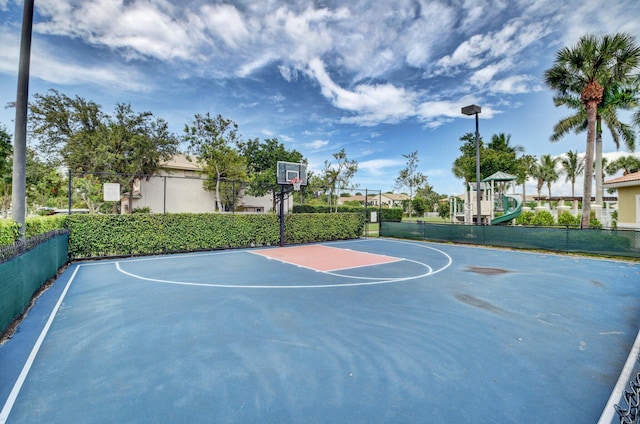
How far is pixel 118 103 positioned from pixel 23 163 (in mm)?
21187

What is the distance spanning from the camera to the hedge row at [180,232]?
36.3ft

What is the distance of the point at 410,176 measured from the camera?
132 feet

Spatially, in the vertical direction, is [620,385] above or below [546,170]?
below

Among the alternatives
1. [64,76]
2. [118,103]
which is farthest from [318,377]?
[118,103]

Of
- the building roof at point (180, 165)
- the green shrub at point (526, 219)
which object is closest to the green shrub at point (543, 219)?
→ the green shrub at point (526, 219)

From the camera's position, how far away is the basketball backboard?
1532 cm

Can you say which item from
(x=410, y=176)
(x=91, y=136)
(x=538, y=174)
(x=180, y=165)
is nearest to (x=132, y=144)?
(x=91, y=136)

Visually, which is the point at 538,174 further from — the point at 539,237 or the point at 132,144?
the point at 132,144

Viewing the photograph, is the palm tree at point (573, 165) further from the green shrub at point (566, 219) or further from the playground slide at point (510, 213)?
the playground slide at point (510, 213)

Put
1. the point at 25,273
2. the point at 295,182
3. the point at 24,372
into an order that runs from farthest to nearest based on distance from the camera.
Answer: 1. the point at 295,182
2. the point at 25,273
3. the point at 24,372

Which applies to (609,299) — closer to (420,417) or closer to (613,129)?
(420,417)

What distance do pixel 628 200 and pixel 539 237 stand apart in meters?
6.85

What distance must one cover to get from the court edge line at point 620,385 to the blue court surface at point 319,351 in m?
0.07

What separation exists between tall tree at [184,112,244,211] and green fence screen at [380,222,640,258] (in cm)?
1599
